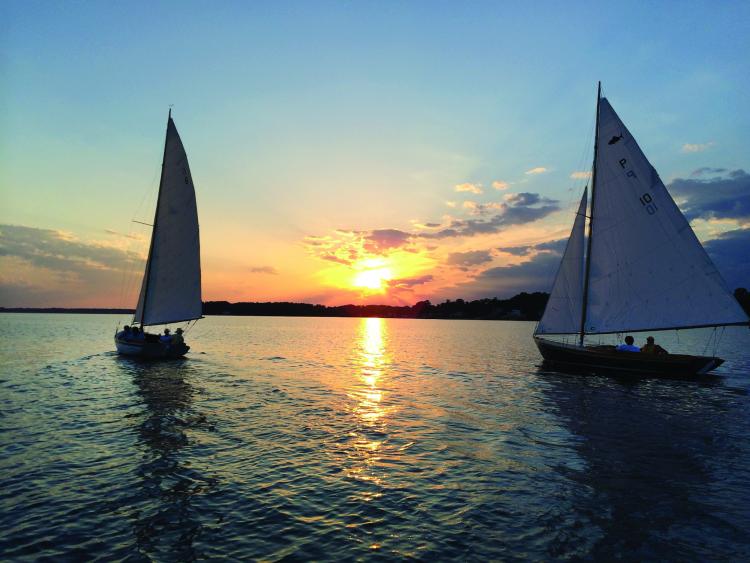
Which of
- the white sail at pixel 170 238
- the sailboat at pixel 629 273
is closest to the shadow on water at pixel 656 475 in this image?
the sailboat at pixel 629 273

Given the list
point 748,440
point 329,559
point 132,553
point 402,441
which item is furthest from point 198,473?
point 748,440

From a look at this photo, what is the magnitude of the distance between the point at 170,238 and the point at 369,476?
37.1m

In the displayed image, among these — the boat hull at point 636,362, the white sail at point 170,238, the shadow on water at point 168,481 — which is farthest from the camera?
the white sail at point 170,238

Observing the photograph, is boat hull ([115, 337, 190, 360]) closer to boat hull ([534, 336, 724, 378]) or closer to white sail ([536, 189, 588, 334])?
white sail ([536, 189, 588, 334])

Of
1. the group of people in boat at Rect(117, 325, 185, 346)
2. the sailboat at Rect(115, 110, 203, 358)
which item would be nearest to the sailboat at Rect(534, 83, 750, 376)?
the sailboat at Rect(115, 110, 203, 358)

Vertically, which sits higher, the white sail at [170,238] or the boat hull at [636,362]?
the white sail at [170,238]

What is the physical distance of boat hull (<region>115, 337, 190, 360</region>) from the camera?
142 ft

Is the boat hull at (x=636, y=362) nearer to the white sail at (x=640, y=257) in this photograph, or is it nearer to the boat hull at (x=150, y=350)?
the white sail at (x=640, y=257)

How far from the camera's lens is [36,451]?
1549 centimetres

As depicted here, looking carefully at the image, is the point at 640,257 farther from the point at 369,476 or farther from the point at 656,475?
the point at 369,476

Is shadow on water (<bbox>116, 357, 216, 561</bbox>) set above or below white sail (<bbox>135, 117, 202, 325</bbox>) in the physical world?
below

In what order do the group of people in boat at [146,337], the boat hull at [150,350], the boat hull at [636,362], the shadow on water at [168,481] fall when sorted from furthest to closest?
the boat hull at [150,350] < the group of people in boat at [146,337] < the boat hull at [636,362] < the shadow on water at [168,481]

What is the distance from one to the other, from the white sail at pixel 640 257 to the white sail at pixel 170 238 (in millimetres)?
37947

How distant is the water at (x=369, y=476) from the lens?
9.51m
